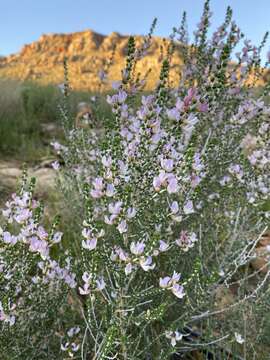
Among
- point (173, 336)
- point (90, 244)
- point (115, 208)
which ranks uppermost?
point (115, 208)

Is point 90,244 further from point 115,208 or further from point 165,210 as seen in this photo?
point 165,210

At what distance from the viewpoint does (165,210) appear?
151 cm

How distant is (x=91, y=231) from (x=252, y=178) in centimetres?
132

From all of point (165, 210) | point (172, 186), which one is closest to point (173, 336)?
point (165, 210)

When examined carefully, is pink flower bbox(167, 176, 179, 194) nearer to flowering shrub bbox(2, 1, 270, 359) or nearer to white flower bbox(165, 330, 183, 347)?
flowering shrub bbox(2, 1, 270, 359)

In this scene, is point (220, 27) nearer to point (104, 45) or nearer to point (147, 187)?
point (147, 187)

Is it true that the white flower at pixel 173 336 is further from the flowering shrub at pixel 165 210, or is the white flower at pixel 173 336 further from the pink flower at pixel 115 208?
the pink flower at pixel 115 208

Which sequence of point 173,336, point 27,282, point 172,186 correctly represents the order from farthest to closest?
point 27,282
point 173,336
point 172,186

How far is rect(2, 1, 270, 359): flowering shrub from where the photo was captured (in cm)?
130

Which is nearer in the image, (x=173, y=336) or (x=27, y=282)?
(x=173, y=336)

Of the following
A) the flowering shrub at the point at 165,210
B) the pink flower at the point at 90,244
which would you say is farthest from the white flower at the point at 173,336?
the pink flower at the point at 90,244

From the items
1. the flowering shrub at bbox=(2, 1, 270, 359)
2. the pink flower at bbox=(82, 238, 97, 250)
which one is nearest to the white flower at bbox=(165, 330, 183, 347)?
the flowering shrub at bbox=(2, 1, 270, 359)

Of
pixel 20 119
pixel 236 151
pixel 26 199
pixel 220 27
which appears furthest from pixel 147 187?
pixel 20 119

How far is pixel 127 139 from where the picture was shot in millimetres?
1631
